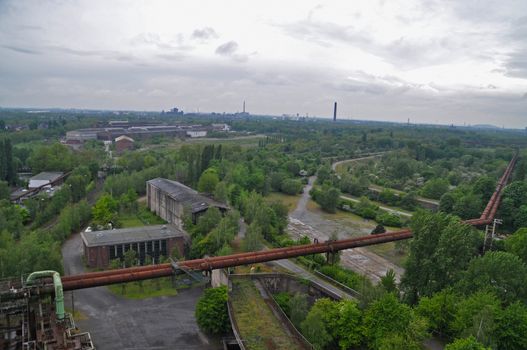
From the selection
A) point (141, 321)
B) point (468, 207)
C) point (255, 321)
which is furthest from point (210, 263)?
point (468, 207)

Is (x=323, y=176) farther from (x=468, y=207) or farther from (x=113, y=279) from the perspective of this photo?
(x=113, y=279)

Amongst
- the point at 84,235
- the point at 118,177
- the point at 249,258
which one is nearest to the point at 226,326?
the point at 249,258

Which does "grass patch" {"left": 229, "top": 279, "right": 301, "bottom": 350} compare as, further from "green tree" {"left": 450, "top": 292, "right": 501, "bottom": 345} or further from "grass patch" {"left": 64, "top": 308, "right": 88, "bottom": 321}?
"grass patch" {"left": 64, "top": 308, "right": 88, "bottom": 321}

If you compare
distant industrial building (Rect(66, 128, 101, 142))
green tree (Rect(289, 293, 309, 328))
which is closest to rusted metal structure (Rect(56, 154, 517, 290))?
green tree (Rect(289, 293, 309, 328))

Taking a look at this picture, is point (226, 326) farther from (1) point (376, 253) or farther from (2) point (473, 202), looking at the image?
(2) point (473, 202)

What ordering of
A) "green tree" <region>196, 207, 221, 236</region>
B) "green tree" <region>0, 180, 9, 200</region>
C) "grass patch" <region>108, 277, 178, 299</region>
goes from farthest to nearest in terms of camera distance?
"green tree" <region>0, 180, 9, 200</region>
"green tree" <region>196, 207, 221, 236</region>
"grass patch" <region>108, 277, 178, 299</region>

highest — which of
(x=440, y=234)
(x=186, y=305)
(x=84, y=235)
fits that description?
(x=440, y=234)
